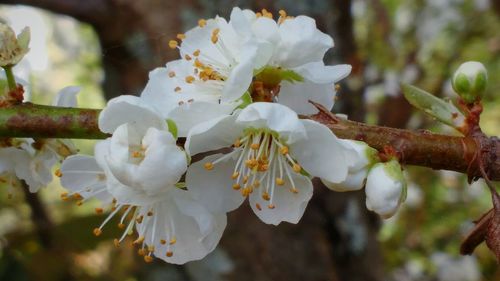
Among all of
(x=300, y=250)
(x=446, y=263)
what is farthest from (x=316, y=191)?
A: (x=446, y=263)

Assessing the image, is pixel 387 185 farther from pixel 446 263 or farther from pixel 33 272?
pixel 446 263

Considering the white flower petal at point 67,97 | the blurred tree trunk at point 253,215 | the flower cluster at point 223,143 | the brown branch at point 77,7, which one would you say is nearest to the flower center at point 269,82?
the flower cluster at point 223,143

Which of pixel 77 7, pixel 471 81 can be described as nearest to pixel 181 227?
pixel 471 81

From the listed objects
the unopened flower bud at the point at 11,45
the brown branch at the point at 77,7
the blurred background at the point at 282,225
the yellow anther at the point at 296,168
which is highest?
the unopened flower bud at the point at 11,45

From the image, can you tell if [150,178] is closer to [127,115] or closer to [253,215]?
[127,115]

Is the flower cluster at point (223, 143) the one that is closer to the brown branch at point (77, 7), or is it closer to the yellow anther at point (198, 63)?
the yellow anther at point (198, 63)

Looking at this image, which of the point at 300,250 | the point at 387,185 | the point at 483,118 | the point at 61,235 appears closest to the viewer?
the point at 387,185

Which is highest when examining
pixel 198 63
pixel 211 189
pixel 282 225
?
pixel 198 63
